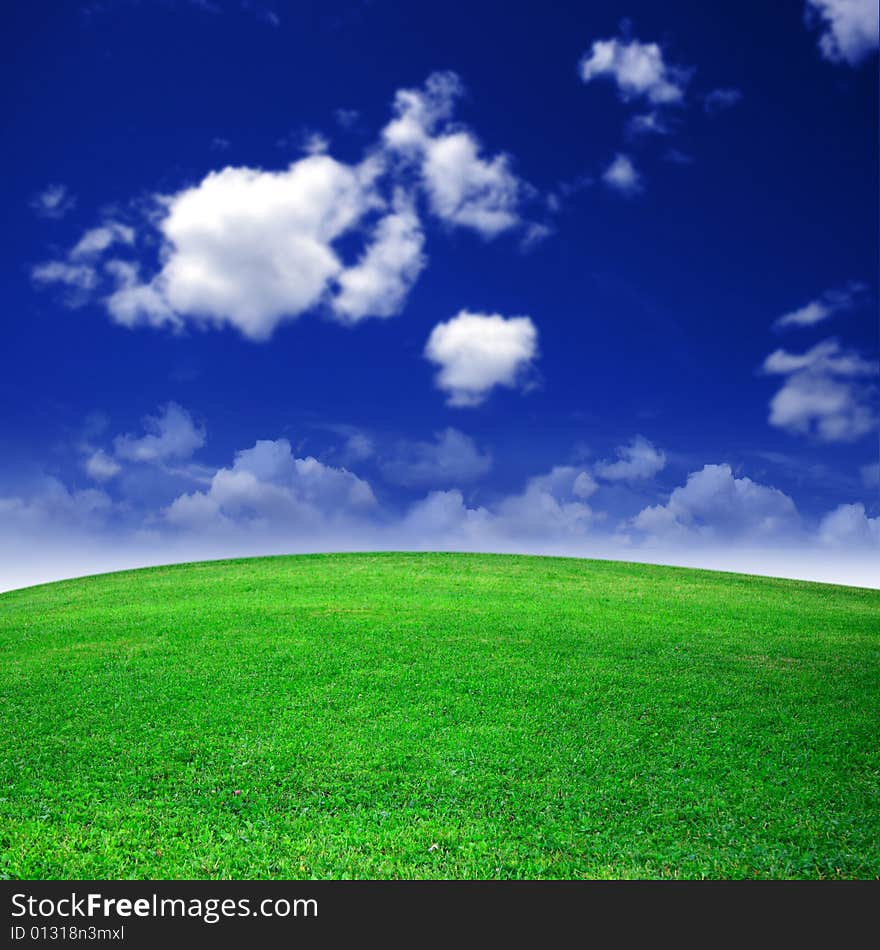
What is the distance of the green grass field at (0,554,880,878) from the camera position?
7.40 metres

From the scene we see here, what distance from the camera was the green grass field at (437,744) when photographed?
740cm

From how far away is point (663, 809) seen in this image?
27.3 ft

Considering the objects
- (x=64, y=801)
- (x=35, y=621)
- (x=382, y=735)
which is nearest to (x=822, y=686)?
(x=382, y=735)

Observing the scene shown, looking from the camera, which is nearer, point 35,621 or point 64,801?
point 64,801

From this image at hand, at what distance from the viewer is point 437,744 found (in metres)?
9.91

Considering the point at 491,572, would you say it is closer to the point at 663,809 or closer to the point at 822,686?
the point at 822,686

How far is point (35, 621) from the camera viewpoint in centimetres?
2047

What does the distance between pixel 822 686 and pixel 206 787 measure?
11751mm
